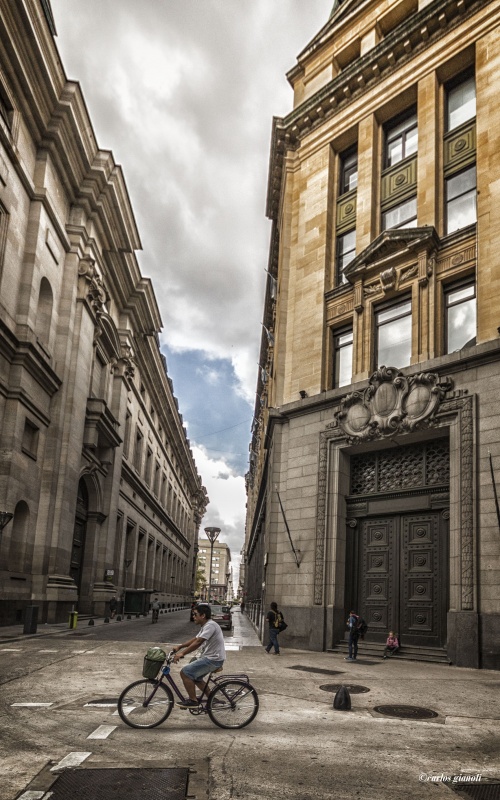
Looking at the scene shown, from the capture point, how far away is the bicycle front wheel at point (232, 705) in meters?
8.85

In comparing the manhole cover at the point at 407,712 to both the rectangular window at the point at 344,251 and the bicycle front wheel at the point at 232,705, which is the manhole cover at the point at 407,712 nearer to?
the bicycle front wheel at the point at 232,705

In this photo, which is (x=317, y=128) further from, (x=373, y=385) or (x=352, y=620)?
(x=352, y=620)

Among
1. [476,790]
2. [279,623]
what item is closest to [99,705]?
[476,790]

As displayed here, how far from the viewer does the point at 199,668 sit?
8.93 meters

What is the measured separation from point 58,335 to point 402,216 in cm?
1662

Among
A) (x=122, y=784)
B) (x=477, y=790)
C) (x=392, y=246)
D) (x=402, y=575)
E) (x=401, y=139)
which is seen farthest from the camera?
(x=401, y=139)

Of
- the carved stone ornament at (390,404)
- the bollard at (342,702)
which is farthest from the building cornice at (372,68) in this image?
the bollard at (342,702)

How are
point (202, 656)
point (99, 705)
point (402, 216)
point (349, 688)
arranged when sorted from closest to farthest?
point (202, 656) < point (99, 705) < point (349, 688) < point (402, 216)

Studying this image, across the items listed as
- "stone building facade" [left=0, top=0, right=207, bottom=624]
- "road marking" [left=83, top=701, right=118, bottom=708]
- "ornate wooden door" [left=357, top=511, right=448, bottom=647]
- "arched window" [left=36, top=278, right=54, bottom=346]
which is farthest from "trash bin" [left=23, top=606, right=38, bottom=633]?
"road marking" [left=83, top=701, right=118, bottom=708]

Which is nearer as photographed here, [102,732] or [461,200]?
[102,732]

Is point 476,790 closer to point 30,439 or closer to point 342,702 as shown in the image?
point 342,702

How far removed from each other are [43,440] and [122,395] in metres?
13.9

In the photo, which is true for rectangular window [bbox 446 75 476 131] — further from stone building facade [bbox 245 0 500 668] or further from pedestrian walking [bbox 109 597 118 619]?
pedestrian walking [bbox 109 597 118 619]

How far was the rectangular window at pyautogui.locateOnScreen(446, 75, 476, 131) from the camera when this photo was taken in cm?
2209
